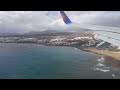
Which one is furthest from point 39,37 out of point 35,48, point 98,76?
point 98,76

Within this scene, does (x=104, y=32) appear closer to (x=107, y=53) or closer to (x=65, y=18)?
(x=107, y=53)

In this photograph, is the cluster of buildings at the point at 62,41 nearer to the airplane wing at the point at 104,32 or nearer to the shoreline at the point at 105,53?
the shoreline at the point at 105,53

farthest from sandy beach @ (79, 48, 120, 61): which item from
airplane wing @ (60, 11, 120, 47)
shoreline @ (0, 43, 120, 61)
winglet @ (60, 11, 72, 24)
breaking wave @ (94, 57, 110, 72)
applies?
winglet @ (60, 11, 72, 24)

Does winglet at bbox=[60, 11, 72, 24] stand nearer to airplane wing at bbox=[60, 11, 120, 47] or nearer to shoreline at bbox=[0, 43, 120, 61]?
airplane wing at bbox=[60, 11, 120, 47]

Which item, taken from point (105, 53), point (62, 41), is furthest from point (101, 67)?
point (62, 41)

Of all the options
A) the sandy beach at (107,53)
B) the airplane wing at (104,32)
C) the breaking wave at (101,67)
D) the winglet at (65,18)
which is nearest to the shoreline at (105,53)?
the sandy beach at (107,53)
